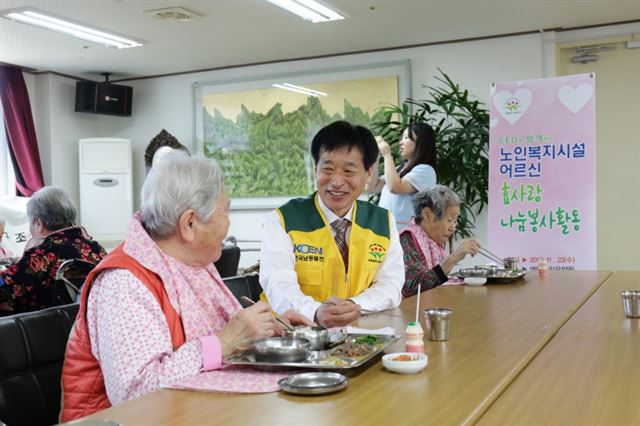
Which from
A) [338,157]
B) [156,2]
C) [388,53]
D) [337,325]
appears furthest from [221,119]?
[337,325]

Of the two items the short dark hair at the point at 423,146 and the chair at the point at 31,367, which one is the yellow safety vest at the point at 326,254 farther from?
the short dark hair at the point at 423,146

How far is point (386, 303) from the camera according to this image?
8.38ft

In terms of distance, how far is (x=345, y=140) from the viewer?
107 inches

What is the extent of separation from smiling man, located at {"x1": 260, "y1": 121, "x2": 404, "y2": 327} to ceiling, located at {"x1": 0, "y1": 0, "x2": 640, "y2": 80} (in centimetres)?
300

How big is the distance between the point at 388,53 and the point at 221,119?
1.98 m

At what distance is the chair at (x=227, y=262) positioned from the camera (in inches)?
185

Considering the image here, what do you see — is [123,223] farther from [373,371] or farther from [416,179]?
[373,371]

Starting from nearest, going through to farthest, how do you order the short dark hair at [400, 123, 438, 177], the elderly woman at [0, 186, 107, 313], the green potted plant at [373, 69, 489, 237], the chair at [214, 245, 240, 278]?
1. the elderly woman at [0, 186, 107, 313]
2. the chair at [214, 245, 240, 278]
3. the short dark hair at [400, 123, 438, 177]
4. the green potted plant at [373, 69, 489, 237]

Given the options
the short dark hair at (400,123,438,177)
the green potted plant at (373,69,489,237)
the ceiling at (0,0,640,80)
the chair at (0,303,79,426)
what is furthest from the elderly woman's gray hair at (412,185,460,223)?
the green potted plant at (373,69,489,237)

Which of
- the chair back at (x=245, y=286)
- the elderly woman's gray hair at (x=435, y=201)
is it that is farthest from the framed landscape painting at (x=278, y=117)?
the chair back at (x=245, y=286)

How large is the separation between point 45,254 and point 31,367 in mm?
1420

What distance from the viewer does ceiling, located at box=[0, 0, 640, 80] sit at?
5.52m

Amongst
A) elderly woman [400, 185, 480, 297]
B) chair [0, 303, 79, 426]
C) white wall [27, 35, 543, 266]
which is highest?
white wall [27, 35, 543, 266]

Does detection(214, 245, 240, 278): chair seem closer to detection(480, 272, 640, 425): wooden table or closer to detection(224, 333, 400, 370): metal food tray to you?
detection(480, 272, 640, 425): wooden table
